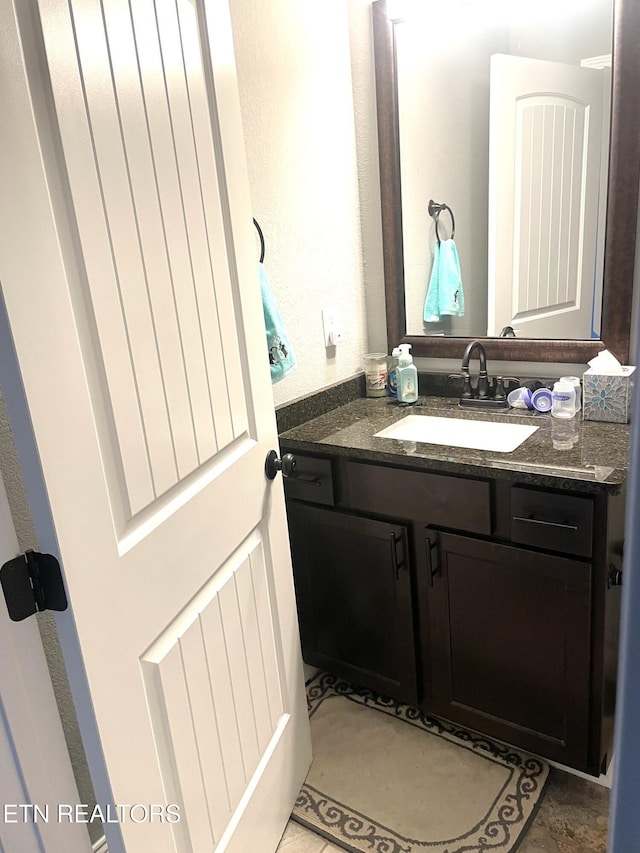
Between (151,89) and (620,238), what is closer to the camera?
(151,89)

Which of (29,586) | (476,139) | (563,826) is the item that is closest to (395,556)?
(563,826)

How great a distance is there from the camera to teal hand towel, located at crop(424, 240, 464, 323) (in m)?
1.97

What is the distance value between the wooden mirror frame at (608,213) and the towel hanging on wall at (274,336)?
58 centimetres

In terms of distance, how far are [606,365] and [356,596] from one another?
3.05 ft

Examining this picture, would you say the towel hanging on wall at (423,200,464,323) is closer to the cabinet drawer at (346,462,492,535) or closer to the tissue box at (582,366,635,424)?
the tissue box at (582,366,635,424)

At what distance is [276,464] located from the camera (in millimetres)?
1443

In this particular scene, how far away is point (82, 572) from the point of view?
0.88 metres

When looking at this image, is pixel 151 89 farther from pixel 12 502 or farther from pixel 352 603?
pixel 352 603

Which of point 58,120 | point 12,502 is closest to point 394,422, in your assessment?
point 12,502

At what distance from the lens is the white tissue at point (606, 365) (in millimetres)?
1656

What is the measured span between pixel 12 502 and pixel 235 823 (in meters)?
0.80

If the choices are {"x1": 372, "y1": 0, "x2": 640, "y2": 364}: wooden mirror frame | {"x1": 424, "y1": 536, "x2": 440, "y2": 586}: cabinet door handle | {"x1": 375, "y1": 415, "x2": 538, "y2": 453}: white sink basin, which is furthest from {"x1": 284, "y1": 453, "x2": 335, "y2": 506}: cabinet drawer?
{"x1": 372, "y1": 0, "x2": 640, "y2": 364}: wooden mirror frame

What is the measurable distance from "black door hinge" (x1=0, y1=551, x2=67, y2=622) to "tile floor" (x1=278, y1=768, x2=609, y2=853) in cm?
102

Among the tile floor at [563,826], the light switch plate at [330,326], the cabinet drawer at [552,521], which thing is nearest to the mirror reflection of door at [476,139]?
the light switch plate at [330,326]
